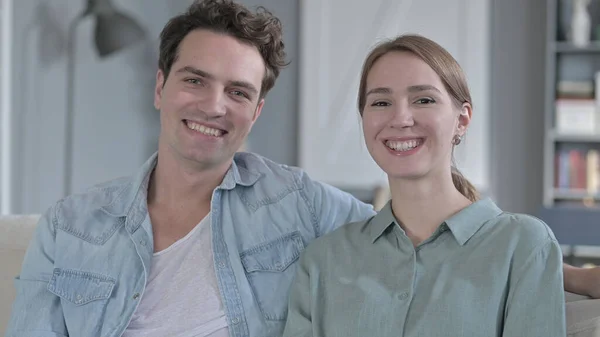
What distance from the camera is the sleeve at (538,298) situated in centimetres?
142

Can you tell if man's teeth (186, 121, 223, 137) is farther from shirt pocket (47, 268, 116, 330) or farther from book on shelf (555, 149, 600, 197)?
book on shelf (555, 149, 600, 197)

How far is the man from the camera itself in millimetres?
1778

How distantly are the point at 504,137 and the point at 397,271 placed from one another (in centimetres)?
385

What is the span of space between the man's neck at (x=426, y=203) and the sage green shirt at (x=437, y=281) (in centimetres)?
4

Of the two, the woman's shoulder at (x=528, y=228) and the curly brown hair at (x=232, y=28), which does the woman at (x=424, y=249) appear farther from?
the curly brown hair at (x=232, y=28)

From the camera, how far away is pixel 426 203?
168 centimetres

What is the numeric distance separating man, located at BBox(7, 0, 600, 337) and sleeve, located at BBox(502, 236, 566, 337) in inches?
21.2

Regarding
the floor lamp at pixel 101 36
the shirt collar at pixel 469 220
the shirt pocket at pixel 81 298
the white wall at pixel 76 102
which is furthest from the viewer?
the floor lamp at pixel 101 36

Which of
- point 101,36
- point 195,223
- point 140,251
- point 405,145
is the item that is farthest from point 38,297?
point 101,36

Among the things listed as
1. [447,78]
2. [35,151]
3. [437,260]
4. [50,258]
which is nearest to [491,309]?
[437,260]

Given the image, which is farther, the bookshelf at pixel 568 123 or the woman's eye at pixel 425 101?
the bookshelf at pixel 568 123

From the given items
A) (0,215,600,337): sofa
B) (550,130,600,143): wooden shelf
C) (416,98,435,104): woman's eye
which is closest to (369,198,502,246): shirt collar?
(416,98,435,104): woman's eye

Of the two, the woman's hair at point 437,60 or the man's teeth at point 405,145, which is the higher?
the woman's hair at point 437,60

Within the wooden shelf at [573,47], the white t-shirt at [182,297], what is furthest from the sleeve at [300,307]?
the wooden shelf at [573,47]
